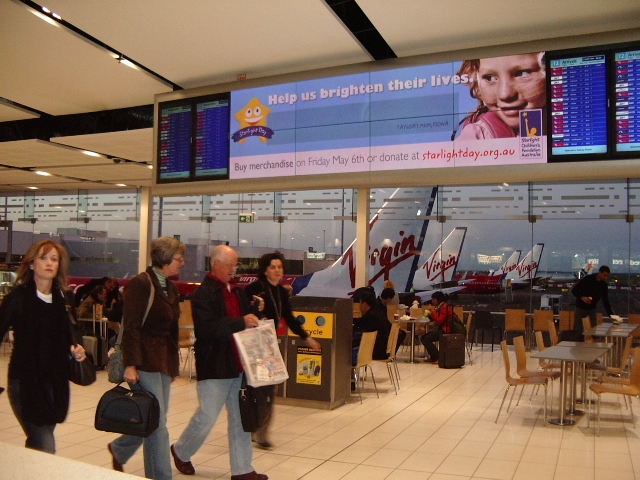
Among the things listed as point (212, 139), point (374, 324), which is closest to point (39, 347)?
point (374, 324)

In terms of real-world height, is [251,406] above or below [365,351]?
above

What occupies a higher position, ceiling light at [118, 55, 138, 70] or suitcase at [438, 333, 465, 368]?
ceiling light at [118, 55, 138, 70]

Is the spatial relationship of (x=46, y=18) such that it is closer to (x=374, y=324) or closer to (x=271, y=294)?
(x=271, y=294)

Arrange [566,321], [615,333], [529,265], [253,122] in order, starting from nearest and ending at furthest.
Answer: [253,122] → [615,333] → [566,321] → [529,265]

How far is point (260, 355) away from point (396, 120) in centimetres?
416

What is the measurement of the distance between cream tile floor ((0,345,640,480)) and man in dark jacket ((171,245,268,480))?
0.22 meters

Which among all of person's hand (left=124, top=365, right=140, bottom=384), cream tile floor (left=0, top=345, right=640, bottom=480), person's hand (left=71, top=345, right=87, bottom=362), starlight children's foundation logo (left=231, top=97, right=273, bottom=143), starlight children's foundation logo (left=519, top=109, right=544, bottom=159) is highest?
starlight children's foundation logo (left=231, top=97, right=273, bottom=143)

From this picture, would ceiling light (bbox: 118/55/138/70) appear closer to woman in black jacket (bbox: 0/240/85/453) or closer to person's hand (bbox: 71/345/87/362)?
woman in black jacket (bbox: 0/240/85/453)

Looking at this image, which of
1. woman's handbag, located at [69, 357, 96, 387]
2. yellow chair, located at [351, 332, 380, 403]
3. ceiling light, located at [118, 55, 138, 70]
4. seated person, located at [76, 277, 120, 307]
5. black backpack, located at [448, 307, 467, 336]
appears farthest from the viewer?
black backpack, located at [448, 307, 467, 336]

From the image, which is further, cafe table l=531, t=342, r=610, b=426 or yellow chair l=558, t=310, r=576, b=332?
yellow chair l=558, t=310, r=576, b=332

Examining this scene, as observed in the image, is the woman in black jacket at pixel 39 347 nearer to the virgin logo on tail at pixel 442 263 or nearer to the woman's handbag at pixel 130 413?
the woman's handbag at pixel 130 413

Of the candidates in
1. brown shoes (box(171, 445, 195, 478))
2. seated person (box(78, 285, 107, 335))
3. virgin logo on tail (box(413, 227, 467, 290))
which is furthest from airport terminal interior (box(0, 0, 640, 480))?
virgin logo on tail (box(413, 227, 467, 290))

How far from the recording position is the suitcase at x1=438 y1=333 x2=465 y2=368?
33.0ft

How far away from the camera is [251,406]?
12.7 feet
